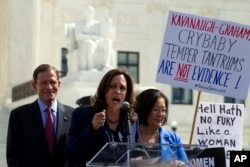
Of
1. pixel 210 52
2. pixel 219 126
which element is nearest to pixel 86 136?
pixel 210 52

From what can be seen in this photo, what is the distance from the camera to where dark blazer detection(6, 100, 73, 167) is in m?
6.16

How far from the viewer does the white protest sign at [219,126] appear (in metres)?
8.84

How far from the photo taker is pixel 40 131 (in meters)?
6.20

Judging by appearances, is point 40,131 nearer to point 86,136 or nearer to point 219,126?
point 86,136

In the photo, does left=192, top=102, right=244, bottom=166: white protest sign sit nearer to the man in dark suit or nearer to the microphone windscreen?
the man in dark suit

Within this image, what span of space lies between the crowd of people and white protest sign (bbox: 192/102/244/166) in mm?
2583

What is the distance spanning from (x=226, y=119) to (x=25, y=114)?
3.10m

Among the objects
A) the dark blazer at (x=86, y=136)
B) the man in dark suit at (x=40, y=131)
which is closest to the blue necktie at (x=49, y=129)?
the man in dark suit at (x=40, y=131)

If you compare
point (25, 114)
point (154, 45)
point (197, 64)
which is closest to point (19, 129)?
point (25, 114)

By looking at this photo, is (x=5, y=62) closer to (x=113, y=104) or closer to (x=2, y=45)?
(x=2, y=45)

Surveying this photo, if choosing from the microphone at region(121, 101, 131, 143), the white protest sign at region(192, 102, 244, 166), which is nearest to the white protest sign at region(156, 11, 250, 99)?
the white protest sign at region(192, 102, 244, 166)

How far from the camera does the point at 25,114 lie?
246 inches

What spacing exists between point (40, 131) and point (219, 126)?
122 inches

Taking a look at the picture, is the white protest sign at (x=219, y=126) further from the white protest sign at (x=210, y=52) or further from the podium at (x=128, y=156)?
the podium at (x=128, y=156)
